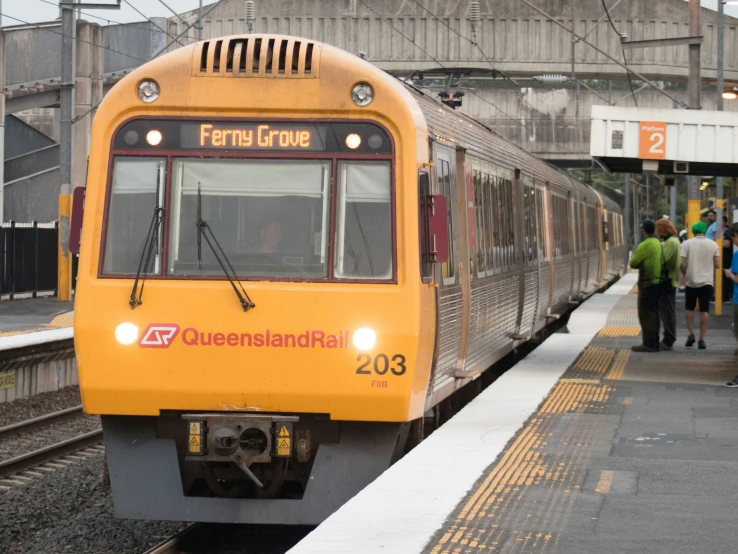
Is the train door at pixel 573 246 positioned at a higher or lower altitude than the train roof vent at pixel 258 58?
lower

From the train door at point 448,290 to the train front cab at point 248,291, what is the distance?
792 mm

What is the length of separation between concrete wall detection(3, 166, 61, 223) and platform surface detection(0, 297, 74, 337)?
45.8 feet

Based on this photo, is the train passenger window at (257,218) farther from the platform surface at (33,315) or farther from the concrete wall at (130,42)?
the concrete wall at (130,42)

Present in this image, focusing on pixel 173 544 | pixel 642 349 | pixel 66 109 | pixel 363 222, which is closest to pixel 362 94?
pixel 363 222

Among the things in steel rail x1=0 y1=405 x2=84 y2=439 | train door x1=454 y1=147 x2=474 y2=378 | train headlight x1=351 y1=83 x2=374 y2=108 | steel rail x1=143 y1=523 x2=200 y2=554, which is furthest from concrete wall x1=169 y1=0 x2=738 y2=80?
steel rail x1=143 y1=523 x2=200 y2=554

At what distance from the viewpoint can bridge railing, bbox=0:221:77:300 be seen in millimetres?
29422

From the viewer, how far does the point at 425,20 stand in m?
32.3

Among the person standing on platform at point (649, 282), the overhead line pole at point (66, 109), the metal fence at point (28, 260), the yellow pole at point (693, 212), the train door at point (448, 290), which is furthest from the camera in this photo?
the metal fence at point (28, 260)

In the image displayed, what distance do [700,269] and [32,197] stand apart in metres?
30.6

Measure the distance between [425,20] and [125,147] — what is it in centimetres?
2500

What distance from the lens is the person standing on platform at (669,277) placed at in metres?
16.6

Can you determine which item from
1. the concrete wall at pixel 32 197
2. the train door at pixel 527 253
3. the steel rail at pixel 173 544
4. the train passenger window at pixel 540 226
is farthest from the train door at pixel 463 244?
the concrete wall at pixel 32 197

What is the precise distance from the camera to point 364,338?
7.75 metres

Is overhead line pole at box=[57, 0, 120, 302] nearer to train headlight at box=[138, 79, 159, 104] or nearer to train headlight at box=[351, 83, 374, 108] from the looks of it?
train headlight at box=[138, 79, 159, 104]
